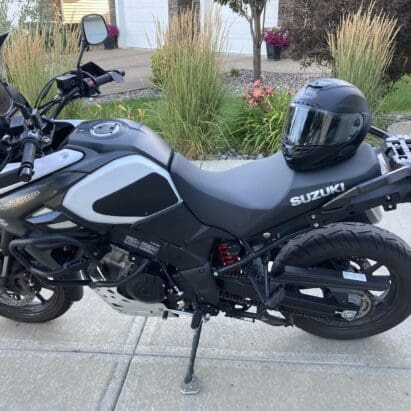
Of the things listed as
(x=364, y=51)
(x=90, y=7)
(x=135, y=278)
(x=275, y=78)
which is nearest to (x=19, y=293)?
(x=135, y=278)

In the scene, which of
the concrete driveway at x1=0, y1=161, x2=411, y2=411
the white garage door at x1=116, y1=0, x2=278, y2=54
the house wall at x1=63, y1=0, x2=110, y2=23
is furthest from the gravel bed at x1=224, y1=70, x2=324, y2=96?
the house wall at x1=63, y1=0, x2=110, y2=23

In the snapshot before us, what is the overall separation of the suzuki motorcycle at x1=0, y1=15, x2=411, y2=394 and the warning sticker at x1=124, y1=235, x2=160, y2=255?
1cm

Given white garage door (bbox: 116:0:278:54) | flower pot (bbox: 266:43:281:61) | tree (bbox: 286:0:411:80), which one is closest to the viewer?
tree (bbox: 286:0:411:80)

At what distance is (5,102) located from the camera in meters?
1.66

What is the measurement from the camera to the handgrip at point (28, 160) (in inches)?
58.8

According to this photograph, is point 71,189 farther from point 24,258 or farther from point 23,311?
point 23,311

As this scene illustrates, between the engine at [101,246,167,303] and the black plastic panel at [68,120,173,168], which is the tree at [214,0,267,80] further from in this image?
Answer: the engine at [101,246,167,303]

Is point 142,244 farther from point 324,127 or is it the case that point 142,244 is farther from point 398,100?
point 398,100

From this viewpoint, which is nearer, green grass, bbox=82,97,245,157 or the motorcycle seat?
the motorcycle seat

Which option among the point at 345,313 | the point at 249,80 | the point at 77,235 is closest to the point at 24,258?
the point at 77,235

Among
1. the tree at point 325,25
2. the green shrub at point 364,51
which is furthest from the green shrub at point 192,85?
the tree at point 325,25

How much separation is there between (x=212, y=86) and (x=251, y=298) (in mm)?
3215

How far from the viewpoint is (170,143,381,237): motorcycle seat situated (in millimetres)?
1794

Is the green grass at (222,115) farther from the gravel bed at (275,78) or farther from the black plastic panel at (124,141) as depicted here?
the gravel bed at (275,78)
